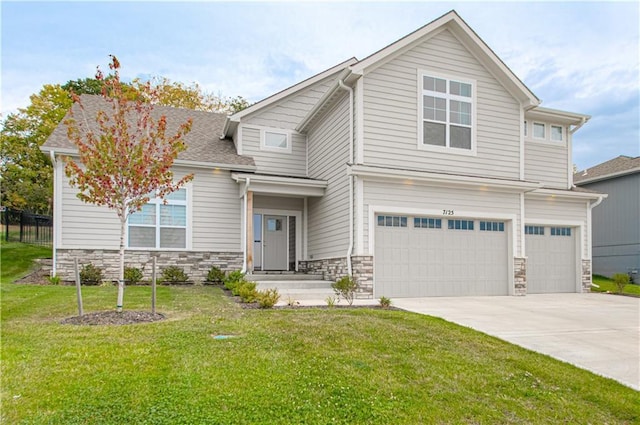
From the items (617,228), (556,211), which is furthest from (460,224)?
(617,228)

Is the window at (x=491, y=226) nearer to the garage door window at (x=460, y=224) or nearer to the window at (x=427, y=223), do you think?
the garage door window at (x=460, y=224)

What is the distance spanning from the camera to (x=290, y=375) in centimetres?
459

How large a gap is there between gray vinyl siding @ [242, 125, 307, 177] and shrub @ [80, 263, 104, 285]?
18.6ft

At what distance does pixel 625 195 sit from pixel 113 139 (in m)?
21.0

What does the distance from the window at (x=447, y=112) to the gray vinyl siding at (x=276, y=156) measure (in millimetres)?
4628

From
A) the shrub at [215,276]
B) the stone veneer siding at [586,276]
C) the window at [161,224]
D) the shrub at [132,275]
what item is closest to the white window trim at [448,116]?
the stone veneer siding at [586,276]

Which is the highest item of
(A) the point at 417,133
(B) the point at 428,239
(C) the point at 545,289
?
(A) the point at 417,133

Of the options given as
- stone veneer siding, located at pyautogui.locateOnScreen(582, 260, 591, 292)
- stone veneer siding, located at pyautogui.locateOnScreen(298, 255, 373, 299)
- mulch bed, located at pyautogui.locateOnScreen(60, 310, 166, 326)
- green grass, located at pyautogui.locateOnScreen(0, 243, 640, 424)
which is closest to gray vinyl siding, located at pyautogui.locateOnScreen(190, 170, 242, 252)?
stone veneer siding, located at pyautogui.locateOnScreen(298, 255, 373, 299)

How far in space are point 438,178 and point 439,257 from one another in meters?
2.20

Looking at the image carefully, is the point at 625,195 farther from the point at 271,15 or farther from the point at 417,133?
the point at 271,15

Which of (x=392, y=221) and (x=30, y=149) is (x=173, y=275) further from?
(x=30, y=149)

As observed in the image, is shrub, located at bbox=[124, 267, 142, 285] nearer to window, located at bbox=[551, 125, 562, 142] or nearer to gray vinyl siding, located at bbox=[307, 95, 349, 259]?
gray vinyl siding, located at bbox=[307, 95, 349, 259]

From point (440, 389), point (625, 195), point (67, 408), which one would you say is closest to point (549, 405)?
point (440, 389)

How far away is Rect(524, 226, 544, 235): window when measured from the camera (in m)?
14.6
